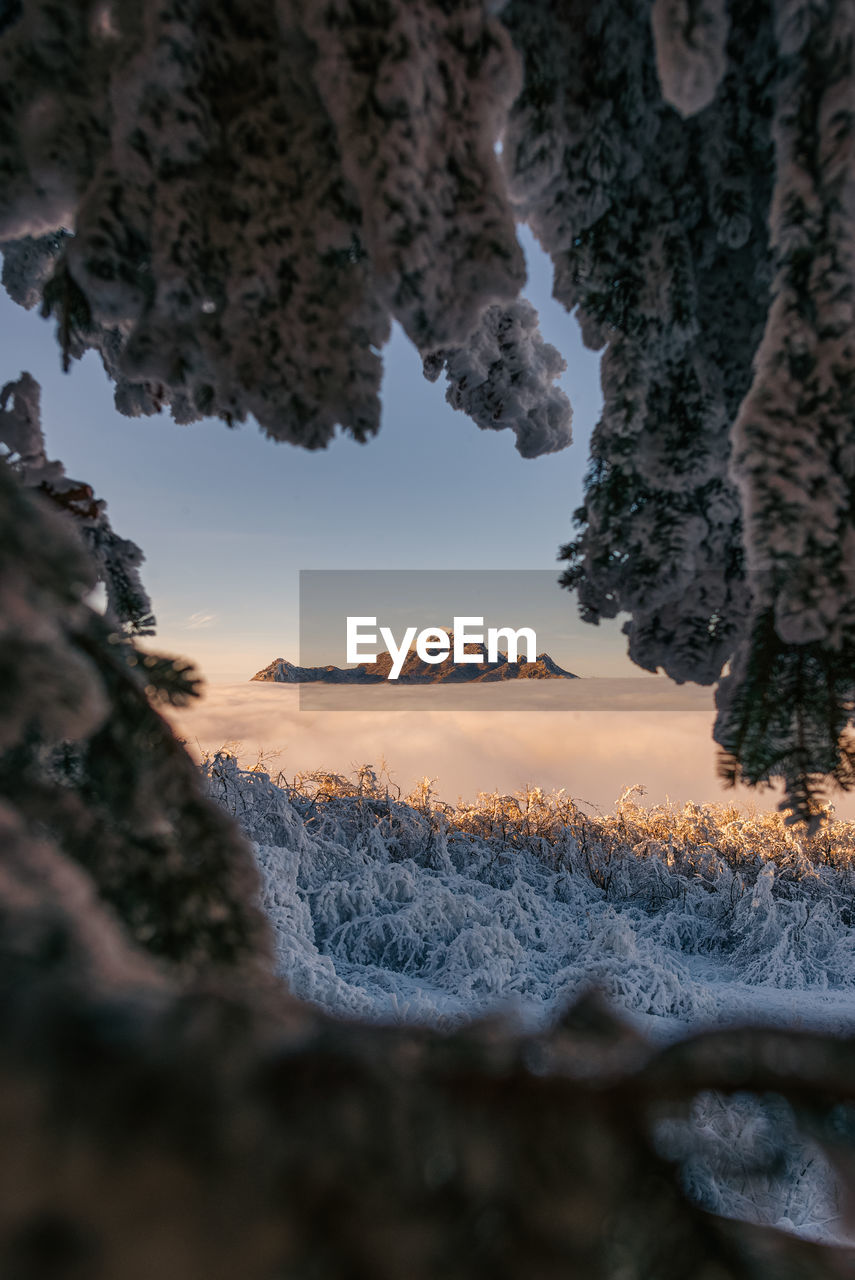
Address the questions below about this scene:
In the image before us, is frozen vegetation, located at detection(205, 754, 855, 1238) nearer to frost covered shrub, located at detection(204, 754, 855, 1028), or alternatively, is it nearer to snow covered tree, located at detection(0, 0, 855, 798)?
frost covered shrub, located at detection(204, 754, 855, 1028)

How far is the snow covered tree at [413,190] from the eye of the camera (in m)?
0.98

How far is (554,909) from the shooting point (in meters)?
5.70

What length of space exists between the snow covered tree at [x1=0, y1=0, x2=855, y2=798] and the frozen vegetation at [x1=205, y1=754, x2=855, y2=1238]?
2339 mm

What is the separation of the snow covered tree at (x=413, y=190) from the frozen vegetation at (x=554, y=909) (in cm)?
234

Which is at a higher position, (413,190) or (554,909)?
(413,190)

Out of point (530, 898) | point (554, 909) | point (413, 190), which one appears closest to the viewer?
point (413, 190)

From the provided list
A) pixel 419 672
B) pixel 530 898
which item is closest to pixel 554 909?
pixel 530 898

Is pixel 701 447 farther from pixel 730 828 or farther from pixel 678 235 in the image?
pixel 730 828

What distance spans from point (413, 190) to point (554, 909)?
19.4 feet

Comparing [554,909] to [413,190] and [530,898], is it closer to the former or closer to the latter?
[530,898]

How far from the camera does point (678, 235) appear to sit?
148 centimetres

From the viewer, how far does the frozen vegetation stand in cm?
383

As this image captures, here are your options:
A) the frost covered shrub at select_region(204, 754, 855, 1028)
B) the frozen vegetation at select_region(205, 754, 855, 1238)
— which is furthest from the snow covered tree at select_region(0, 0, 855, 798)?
the frost covered shrub at select_region(204, 754, 855, 1028)

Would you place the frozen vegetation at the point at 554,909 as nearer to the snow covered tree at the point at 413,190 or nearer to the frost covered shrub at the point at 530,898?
the frost covered shrub at the point at 530,898
